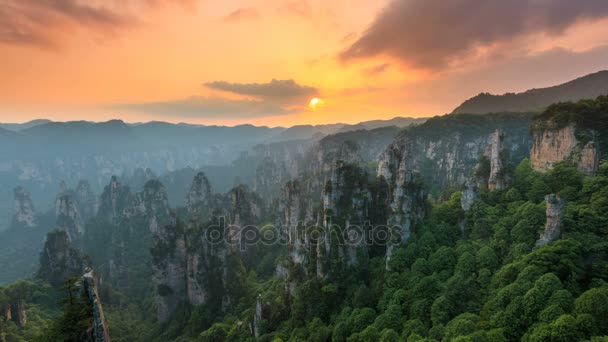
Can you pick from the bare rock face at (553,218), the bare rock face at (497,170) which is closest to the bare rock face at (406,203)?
the bare rock face at (497,170)

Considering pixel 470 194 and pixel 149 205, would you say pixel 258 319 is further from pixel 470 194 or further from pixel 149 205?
pixel 149 205

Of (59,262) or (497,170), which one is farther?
(59,262)

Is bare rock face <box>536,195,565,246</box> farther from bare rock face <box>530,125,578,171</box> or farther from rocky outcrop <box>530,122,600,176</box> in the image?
bare rock face <box>530,125,578,171</box>

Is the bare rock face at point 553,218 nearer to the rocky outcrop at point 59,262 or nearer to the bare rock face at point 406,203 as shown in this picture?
the bare rock face at point 406,203

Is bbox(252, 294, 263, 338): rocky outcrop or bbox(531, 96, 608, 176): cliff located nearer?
bbox(531, 96, 608, 176): cliff

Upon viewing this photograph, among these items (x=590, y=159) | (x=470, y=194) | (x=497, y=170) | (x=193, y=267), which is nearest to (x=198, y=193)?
(x=193, y=267)

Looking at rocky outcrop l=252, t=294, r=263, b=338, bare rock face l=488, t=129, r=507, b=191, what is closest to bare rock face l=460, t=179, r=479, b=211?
bare rock face l=488, t=129, r=507, b=191

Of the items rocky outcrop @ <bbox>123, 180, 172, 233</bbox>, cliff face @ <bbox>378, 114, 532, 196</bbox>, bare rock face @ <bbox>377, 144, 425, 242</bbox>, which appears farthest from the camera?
rocky outcrop @ <bbox>123, 180, 172, 233</bbox>

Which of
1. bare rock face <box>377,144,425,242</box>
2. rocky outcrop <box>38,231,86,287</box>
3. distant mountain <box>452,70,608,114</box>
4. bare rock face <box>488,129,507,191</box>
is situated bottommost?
rocky outcrop <box>38,231,86,287</box>
